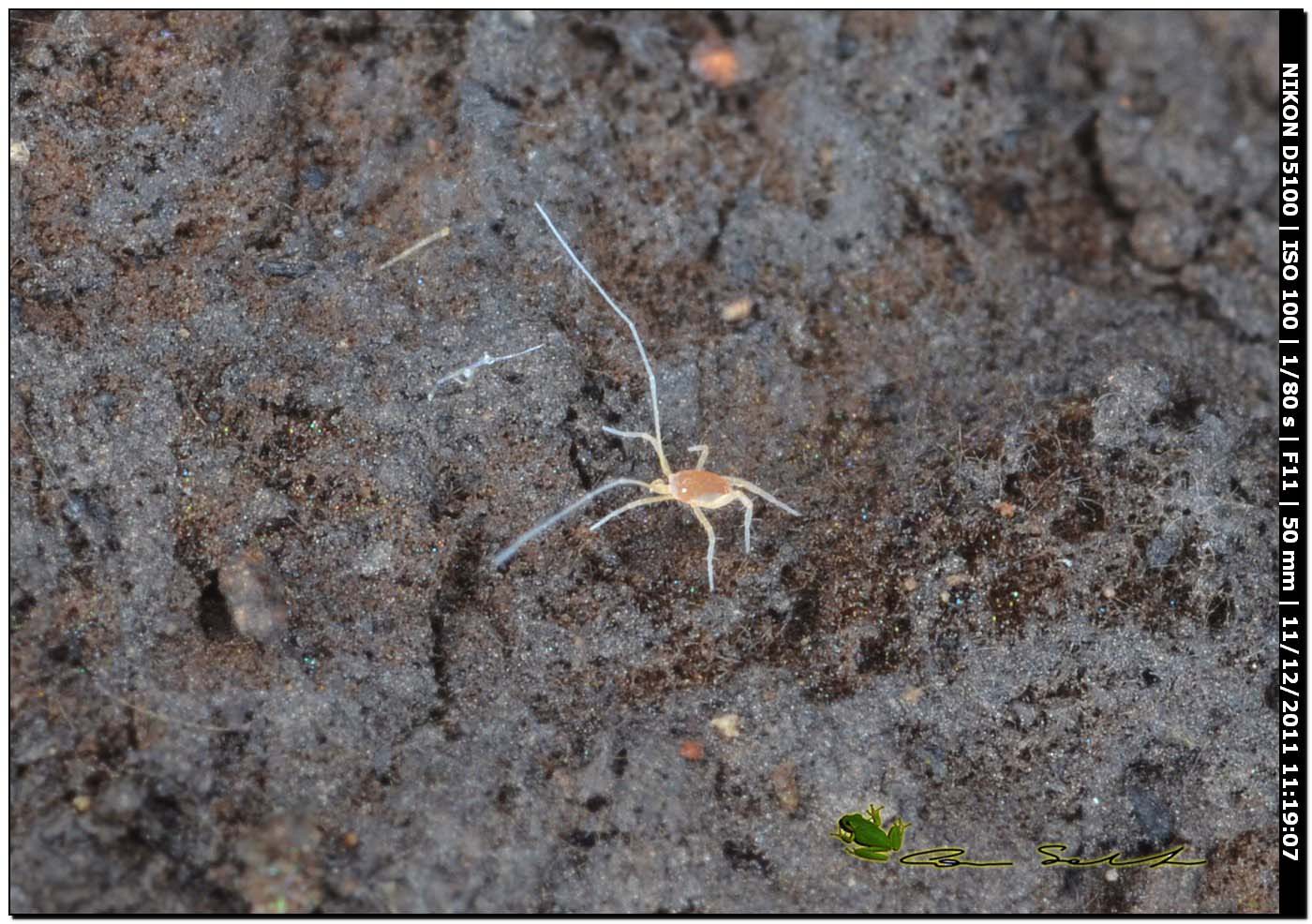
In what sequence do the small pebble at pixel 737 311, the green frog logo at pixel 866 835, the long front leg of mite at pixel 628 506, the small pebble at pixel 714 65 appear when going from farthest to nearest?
1. the small pebble at pixel 714 65
2. the small pebble at pixel 737 311
3. the long front leg of mite at pixel 628 506
4. the green frog logo at pixel 866 835

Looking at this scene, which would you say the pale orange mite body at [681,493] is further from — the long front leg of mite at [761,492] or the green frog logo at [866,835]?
the green frog logo at [866,835]

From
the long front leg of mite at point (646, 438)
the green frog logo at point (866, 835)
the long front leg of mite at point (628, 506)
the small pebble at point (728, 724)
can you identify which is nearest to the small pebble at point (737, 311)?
the long front leg of mite at point (646, 438)

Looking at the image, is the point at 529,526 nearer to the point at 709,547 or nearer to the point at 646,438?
the point at 646,438

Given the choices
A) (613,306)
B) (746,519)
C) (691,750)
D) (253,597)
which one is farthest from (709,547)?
(253,597)

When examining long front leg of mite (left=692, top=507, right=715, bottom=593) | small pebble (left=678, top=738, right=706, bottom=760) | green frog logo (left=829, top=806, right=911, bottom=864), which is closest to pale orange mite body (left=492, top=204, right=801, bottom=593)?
long front leg of mite (left=692, top=507, right=715, bottom=593)

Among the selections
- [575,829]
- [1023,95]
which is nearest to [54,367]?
[575,829]

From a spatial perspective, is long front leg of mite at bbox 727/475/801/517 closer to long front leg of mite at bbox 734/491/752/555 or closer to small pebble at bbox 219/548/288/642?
long front leg of mite at bbox 734/491/752/555

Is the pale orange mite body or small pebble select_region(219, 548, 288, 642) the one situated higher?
the pale orange mite body
